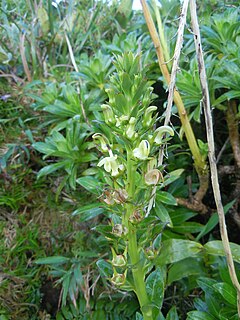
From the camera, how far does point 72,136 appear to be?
129 centimetres

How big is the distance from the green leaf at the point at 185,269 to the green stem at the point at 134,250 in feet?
0.92

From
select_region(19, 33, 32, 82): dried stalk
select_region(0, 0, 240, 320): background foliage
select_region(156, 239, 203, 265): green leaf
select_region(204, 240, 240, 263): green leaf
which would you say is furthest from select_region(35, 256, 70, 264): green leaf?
select_region(19, 33, 32, 82): dried stalk

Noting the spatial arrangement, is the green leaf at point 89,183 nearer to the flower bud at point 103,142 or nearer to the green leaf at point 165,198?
the green leaf at point 165,198

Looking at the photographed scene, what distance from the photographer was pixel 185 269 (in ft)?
3.59

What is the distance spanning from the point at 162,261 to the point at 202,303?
0.47ft

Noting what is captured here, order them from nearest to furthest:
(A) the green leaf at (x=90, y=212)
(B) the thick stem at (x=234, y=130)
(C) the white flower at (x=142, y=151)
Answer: (C) the white flower at (x=142, y=151) → (A) the green leaf at (x=90, y=212) → (B) the thick stem at (x=234, y=130)

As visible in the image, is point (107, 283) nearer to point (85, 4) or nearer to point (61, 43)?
point (61, 43)

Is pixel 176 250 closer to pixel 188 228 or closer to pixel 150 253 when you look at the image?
pixel 188 228

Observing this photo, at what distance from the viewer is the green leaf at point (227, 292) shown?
0.91 meters

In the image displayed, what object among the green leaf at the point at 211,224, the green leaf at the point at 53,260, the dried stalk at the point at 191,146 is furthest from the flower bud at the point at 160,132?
the green leaf at the point at 53,260

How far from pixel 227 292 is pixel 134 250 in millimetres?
294

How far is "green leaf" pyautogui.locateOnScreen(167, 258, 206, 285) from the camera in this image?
3.55 ft

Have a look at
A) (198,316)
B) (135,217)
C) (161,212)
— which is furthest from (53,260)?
(135,217)

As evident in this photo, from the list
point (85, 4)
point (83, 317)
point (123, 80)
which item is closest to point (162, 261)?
point (83, 317)
